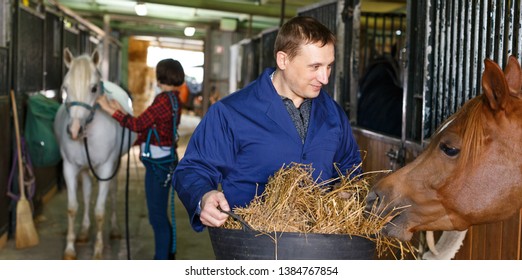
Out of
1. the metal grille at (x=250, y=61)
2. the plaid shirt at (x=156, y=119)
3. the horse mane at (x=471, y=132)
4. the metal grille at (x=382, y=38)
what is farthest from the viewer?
the metal grille at (x=250, y=61)

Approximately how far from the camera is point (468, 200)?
6.25 feet

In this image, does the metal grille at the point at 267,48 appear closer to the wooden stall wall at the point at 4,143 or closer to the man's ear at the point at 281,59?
the wooden stall wall at the point at 4,143

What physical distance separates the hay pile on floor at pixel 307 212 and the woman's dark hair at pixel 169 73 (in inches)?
102

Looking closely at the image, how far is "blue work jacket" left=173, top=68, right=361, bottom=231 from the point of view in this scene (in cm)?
210

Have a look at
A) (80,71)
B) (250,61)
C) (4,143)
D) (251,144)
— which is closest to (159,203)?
(80,71)

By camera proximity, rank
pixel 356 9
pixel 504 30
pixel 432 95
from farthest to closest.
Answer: pixel 356 9 → pixel 432 95 → pixel 504 30

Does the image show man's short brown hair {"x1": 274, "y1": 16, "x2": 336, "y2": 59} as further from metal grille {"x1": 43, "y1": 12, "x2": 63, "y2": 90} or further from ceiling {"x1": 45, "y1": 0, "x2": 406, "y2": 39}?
ceiling {"x1": 45, "y1": 0, "x2": 406, "y2": 39}

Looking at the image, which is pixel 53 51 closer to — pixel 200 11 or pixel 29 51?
pixel 29 51

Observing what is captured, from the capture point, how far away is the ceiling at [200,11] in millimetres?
11633

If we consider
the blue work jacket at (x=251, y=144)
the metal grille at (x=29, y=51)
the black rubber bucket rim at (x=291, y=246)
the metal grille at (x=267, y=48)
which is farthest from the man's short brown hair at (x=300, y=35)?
the metal grille at (x=267, y=48)

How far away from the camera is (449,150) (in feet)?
6.30
